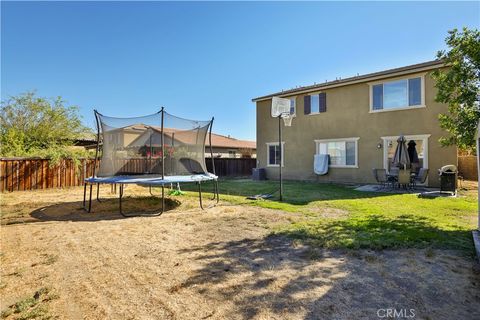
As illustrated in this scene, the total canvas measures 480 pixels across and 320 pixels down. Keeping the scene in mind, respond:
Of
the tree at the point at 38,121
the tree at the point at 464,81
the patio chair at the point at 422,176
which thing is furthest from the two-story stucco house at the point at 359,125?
the tree at the point at 38,121

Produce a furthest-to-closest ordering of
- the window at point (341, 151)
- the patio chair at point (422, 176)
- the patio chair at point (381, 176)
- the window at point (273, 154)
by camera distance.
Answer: the window at point (273, 154)
the window at point (341, 151)
the patio chair at point (381, 176)
the patio chair at point (422, 176)

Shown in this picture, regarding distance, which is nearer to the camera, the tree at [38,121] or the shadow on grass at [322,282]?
the shadow on grass at [322,282]

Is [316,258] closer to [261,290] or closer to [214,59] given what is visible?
[261,290]

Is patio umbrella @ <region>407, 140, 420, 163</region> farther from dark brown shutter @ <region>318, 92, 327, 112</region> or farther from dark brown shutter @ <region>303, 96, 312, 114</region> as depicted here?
dark brown shutter @ <region>303, 96, 312, 114</region>

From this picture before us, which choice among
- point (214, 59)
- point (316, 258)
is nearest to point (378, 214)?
point (316, 258)

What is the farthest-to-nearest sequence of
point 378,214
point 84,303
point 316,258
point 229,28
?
point 229,28 < point 378,214 < point 316,258 < point 84,303

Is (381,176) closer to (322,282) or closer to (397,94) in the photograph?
(397,94)

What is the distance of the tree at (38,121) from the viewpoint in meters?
12.9

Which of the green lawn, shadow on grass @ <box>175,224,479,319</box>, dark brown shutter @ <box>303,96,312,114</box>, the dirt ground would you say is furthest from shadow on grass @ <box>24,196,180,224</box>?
dark brown shutter @ <box>303,96,312,114</box>

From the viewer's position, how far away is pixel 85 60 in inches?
495

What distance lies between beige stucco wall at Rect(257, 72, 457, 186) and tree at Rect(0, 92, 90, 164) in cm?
1068

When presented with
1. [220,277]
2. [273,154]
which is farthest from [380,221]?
[273,154]

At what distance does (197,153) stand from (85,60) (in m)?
9.18

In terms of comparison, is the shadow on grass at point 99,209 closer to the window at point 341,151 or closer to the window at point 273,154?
the window at point 273,154
